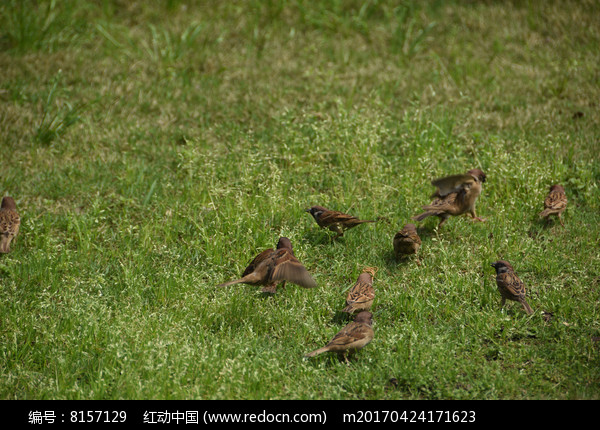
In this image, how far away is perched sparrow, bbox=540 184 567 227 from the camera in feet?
23.0

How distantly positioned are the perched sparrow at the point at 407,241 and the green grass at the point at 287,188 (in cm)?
21

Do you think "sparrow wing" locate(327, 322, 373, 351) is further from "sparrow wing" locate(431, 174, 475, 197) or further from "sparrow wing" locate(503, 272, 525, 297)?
"sparrow wing" locate(431, 174, 475, 197)

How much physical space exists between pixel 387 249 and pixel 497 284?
133 cm

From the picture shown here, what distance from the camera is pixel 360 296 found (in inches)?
229

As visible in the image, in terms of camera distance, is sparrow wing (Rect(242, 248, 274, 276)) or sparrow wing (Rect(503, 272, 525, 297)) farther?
sparrow wing (Rect(242, 248, 274, 276))

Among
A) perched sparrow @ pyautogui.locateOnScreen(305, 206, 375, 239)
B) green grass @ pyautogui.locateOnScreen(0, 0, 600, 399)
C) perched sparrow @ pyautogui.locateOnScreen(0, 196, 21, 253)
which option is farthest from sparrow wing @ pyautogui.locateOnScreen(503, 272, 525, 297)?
perched sparrow @ pyautogui.locateOnScreen(0, 196, 21, 253)

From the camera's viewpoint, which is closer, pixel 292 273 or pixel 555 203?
pixel 292 273

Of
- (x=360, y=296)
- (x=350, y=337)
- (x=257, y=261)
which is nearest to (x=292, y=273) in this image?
(x=257, y=261)

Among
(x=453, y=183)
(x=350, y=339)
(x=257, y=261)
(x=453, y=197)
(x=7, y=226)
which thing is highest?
(x=453, y=183)

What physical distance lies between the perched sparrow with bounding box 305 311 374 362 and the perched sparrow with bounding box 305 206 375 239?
62.9 inches

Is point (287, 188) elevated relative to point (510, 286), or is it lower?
lower

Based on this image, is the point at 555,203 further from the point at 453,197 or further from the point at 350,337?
the point at 350,337

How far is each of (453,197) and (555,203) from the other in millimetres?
1145
